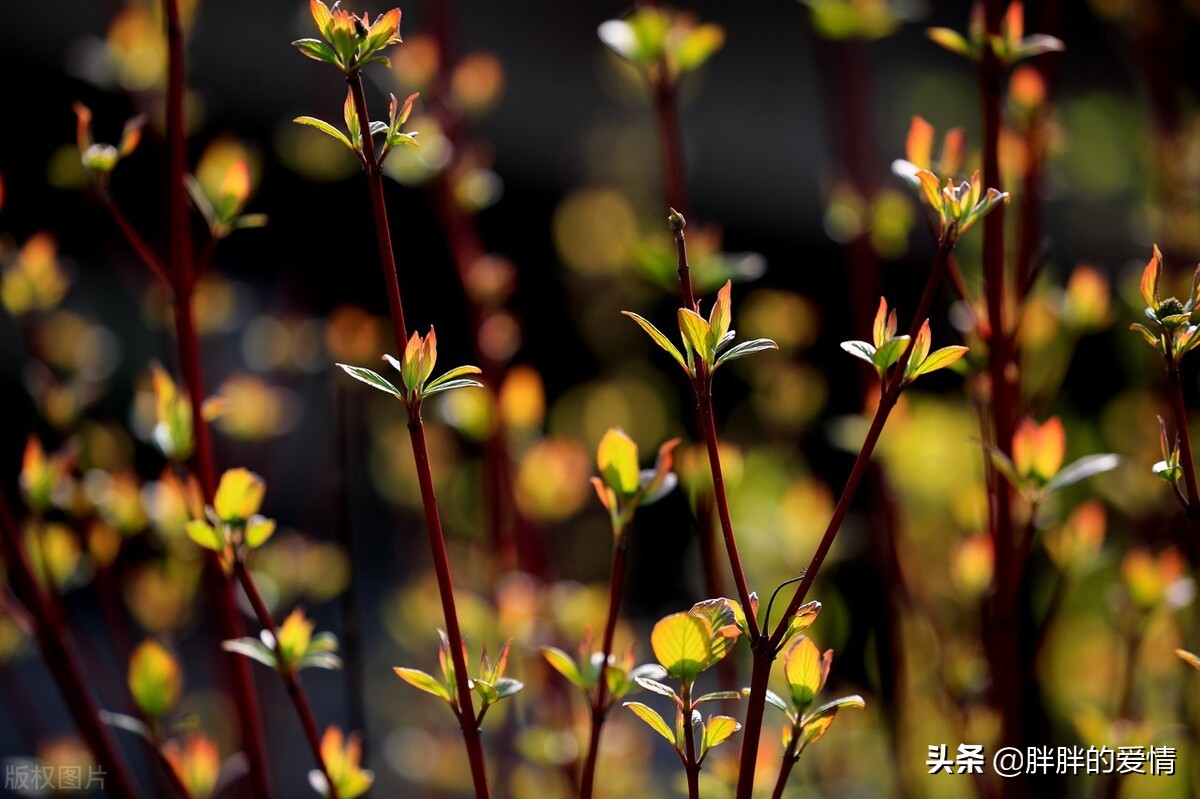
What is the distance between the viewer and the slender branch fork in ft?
1.15

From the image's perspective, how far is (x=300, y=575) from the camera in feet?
2.89

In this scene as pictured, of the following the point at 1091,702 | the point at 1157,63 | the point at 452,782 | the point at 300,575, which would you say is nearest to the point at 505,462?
the point at 300,575

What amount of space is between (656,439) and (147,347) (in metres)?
1.10

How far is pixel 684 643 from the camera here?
368 millimetres

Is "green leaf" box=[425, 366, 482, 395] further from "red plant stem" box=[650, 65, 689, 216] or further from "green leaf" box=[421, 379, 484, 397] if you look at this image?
"red plant stem" box=[650, 65, 689, 216]

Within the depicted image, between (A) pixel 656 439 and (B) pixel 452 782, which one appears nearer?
(B) pixel 452 782

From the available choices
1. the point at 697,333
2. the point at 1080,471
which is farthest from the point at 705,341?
the point at 1080,471

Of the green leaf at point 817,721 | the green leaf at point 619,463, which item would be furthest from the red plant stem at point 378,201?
the green leaf at point 817,721

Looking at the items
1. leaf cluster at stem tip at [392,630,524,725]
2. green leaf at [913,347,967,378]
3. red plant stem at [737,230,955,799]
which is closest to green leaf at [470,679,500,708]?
leaf cluster at stem tip at [392,630,524,725]

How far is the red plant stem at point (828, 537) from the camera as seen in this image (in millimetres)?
339

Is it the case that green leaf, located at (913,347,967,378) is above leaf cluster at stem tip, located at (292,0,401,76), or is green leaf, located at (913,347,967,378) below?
below

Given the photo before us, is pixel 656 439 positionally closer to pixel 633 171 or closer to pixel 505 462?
pixel 633 171

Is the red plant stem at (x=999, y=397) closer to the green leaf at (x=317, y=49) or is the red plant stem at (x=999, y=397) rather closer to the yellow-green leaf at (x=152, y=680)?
the green leaf at (x=317, y=49)

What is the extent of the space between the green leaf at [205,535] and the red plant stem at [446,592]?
0.37ft
